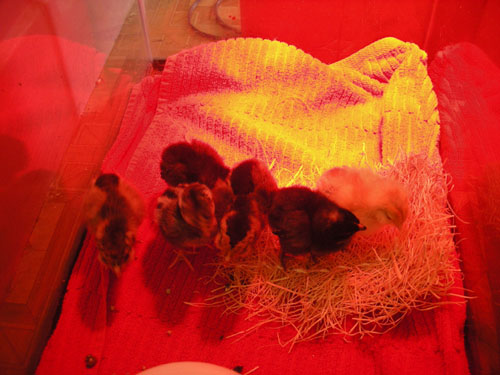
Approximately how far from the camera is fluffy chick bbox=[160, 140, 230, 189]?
1.75 metres

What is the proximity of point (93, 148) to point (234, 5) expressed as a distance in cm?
129

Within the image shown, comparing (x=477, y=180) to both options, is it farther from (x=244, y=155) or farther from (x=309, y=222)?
(x=244, y=155)

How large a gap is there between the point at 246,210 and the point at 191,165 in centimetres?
32

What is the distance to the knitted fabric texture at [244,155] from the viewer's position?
160 cm

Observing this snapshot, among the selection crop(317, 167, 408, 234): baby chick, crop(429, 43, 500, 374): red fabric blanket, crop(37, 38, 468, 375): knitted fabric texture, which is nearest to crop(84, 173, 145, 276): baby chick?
crop(37, 38, 468, 375): knitted fabric texture

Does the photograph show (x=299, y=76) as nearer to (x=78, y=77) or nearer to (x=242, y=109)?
(x=242, y=109)

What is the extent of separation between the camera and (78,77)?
2.22 metres

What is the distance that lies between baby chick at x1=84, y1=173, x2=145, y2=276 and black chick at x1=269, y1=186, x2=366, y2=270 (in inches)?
19.7

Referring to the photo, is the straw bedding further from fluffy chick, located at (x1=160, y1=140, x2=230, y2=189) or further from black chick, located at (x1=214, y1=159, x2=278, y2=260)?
fluffy chick, located at (x1=160, y1=140, x2=230, y2=189)

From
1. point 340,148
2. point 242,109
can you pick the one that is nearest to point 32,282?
point 242,109

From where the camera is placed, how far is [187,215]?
1.53m

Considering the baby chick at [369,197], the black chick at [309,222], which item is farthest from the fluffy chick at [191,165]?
the baby chick at [369,197]

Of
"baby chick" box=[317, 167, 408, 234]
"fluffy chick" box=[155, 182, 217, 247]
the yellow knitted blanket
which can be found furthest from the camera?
the yellow knitted blanket

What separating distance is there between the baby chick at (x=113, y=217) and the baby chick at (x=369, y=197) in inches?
27.8
